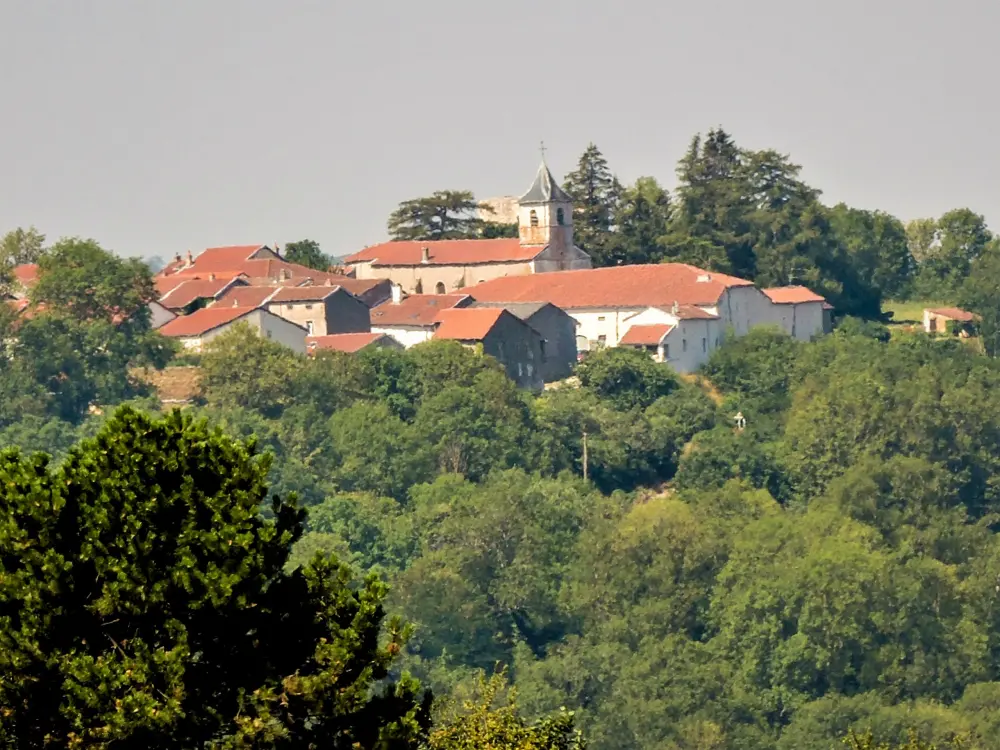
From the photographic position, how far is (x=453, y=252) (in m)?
73.2

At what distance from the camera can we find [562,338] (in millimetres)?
66000

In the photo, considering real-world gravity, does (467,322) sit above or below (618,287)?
below

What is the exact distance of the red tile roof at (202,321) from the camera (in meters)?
65.5

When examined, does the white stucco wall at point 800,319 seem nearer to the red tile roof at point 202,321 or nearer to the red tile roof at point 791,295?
the red tile roof at point 791,295

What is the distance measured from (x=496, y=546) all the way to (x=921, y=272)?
32.1 m

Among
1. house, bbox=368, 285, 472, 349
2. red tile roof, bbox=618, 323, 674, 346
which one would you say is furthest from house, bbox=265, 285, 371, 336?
red tile roof, bbox=618, 323, 674, 346

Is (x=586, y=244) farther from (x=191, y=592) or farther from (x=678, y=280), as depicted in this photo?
(x=191, y=592)

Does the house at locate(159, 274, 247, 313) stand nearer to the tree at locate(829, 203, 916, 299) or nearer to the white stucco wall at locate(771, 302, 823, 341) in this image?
the white stucco wall at locate(771, 302, 823, 341)

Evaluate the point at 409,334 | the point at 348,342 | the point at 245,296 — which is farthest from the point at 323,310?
the point at 245,296

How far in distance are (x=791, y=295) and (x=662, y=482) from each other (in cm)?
1038

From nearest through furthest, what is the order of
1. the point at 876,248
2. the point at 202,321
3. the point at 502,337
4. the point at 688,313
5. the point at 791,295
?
1. the point at 502,337
2. the point at 688,313
3. the point at 202,321
4. the point at 791,295
5. the point at 876,248

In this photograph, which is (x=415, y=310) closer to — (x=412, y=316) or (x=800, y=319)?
(x=412, y=316)

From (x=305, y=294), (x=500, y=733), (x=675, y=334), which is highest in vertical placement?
(x=305, y=294)

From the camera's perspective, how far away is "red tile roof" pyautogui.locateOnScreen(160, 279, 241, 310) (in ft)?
231
